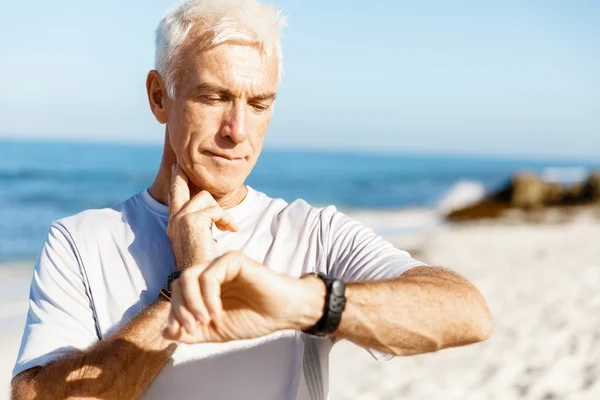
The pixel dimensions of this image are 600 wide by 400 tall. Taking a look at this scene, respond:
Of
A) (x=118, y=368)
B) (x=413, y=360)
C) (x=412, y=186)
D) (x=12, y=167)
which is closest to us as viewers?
(x=118, y=368)

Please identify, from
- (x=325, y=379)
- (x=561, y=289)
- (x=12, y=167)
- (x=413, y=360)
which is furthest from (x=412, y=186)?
(x=325, y=379)

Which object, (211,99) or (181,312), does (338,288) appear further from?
(211,99)

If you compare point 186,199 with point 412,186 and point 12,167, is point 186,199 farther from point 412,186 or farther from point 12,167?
point 412,186

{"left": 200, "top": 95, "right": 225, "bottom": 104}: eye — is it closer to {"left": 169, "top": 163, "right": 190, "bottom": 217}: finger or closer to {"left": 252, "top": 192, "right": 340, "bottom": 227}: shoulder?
{"left": 169, "top": 163, "right": 190, "bottom": 217}: finger

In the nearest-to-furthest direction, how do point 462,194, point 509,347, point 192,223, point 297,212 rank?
point 192,223 → point 297,212 → point 509,347 → point 462,194

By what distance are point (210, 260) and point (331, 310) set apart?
1.21ft

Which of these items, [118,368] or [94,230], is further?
[94,230]

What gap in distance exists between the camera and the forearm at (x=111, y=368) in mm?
1981

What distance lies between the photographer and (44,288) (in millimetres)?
2219

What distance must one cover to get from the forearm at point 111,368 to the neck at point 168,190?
1.82ft

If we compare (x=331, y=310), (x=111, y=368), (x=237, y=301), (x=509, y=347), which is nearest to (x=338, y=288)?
(x=331, y=310)

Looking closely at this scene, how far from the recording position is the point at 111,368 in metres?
2.01

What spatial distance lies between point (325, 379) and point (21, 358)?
3.32 feet

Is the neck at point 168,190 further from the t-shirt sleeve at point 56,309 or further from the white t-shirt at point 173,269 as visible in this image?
the t-shirt sleeve at point 56,309
